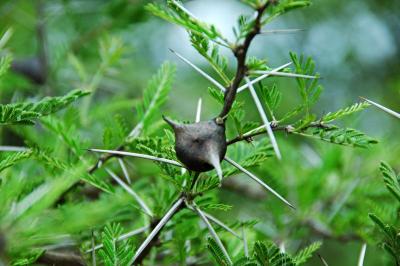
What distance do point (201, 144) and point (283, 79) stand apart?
5.65 feet

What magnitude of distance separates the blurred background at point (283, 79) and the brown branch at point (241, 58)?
0.44ft

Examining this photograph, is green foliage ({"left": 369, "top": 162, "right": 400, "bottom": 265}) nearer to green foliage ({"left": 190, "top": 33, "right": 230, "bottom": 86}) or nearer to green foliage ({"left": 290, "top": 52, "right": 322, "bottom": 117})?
green foliage ({"left": 290, "top": 52, "right": 322, "bottom": 117})

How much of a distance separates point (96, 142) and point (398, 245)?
912 millimetres

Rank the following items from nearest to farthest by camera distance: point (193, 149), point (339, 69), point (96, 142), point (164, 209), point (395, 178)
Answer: point (193, 149)
point (395, 178)
point (164, 209)
point (96, 142)
point (339, 69)

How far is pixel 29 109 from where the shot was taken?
68 cm

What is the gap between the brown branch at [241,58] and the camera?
1.75 ft

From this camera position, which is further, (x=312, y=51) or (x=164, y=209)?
→ (x=312, y=51)

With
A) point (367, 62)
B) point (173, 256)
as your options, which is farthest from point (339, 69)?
point (173, 256)

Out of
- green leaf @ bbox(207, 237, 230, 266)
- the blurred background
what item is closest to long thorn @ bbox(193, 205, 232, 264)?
green leaf @ bbox(207, 237, 230, 266)

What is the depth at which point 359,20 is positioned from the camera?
8.61 feet

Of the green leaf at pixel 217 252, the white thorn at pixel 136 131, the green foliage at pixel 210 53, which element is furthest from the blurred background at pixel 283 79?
the green leaf at pixel 217 252

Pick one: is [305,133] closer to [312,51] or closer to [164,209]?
[164,209]

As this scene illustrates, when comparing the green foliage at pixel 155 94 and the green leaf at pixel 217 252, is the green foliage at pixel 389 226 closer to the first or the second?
the green leaf at pixel 217 252

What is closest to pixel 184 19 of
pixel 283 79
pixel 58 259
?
pixel 58 259
